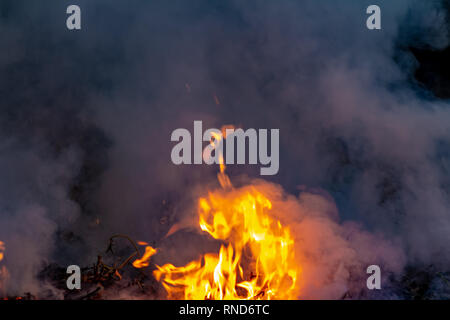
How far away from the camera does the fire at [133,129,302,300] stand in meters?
3.86

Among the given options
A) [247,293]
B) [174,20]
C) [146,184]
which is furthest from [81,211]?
[174,20]

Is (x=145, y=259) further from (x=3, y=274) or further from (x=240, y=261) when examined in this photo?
(x=3, y=274)

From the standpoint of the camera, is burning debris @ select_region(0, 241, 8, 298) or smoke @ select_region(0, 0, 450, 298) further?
smoke @ select_region(0, 0, 450, 298)

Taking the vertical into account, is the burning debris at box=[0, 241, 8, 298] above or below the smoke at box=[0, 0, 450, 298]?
below

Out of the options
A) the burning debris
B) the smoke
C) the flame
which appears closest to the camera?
the burning debris

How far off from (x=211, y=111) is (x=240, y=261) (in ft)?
6.88

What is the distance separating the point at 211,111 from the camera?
5.49 meters

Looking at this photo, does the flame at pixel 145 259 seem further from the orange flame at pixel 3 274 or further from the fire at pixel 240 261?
the orange flame at pixel 3 274

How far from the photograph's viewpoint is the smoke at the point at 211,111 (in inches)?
189

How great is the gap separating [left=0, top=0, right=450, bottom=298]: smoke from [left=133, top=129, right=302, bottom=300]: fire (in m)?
0.45

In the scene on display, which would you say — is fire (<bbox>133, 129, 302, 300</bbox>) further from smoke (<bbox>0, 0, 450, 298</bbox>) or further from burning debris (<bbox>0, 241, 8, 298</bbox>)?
burning debris (<bbox>0, 241, 8, 298</bbox>)

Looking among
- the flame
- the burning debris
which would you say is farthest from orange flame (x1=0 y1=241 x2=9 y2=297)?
the flame
